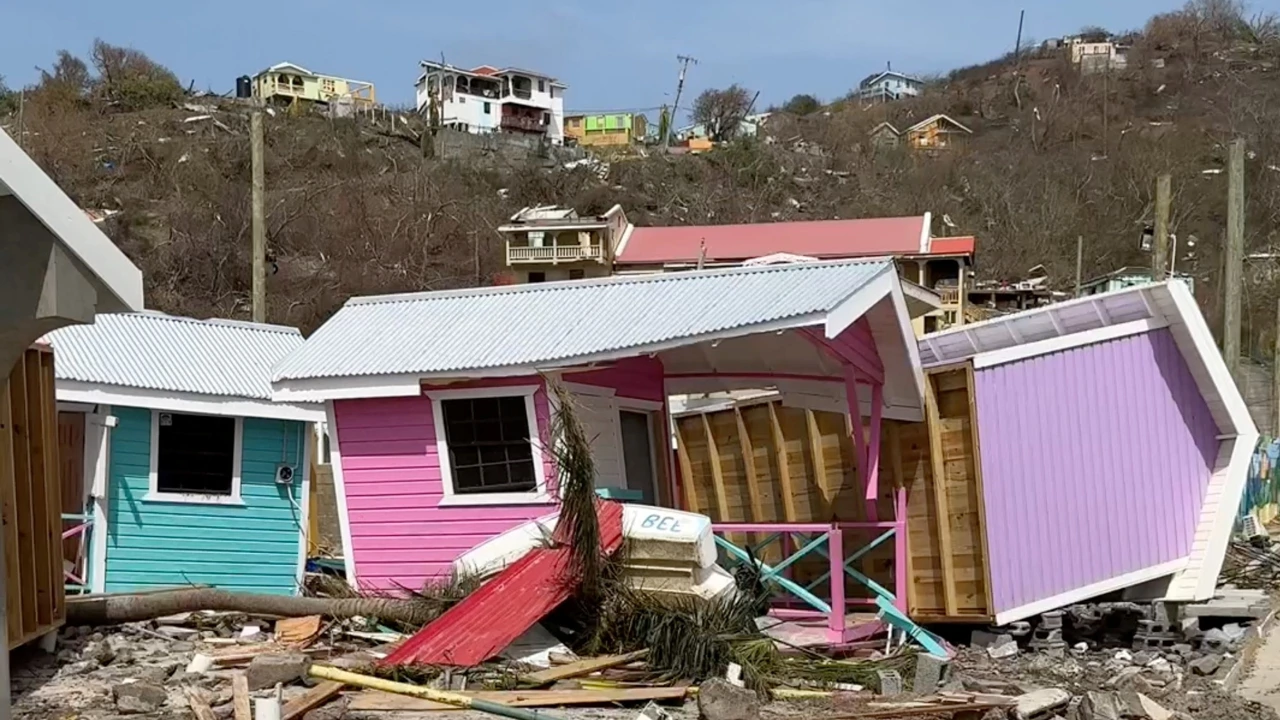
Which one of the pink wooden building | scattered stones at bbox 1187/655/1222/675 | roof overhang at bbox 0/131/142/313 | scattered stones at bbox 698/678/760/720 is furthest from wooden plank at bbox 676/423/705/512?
roof overhang at bbox 0/131/142/313

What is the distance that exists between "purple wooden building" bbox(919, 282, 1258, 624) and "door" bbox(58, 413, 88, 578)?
888 centimetres

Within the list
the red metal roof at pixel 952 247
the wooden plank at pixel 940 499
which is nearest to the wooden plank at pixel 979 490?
the wooden plank at pixel 940 499

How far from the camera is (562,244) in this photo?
5941 cm

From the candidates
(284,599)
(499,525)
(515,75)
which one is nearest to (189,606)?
(284,599)

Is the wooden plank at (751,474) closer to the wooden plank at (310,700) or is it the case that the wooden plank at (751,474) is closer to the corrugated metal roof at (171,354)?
the corrugated metal roof at (171,354)

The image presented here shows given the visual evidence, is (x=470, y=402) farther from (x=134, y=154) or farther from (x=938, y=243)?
(x=134, y=154)

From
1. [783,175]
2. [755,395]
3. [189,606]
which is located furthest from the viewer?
[783,175]

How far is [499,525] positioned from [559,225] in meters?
46.8

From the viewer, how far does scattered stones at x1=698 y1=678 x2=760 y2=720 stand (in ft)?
27.5

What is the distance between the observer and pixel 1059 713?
29.7ft

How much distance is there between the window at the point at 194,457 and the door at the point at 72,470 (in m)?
0.88

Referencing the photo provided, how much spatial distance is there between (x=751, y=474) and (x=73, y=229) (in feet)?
30.2

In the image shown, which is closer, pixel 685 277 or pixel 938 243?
pixel 685 277

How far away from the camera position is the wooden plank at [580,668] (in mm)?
9164
